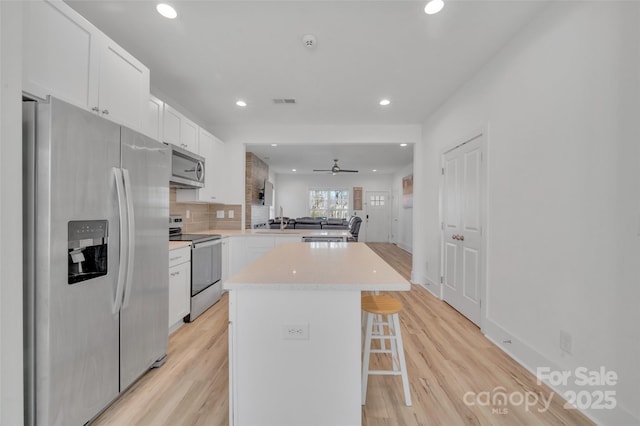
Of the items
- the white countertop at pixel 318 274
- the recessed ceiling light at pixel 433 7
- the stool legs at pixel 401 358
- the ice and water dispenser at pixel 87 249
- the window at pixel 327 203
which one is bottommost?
the stool legs at pixel 401 358

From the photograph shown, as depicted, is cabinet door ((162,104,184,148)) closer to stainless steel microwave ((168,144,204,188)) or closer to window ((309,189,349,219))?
stainless steel microwave ((168,144,204,188))

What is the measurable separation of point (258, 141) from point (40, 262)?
11.4 ft

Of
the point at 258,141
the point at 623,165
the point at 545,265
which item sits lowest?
the point at 545,265

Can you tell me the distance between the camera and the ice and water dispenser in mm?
1308

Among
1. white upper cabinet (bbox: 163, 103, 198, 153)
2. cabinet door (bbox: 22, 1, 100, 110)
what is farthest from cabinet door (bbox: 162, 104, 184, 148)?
cabinet door (bbox: 22, 1, 100, 110)

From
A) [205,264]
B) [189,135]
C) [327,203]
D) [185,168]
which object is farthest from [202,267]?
[327,203]

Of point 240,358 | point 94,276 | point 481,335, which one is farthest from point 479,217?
point 94,276

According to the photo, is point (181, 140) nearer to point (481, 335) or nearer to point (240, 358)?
point (240, 358)

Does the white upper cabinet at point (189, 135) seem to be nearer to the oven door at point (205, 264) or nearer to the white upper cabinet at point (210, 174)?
the white upper cabinet at point (210, 174)

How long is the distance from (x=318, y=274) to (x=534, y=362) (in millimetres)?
1863

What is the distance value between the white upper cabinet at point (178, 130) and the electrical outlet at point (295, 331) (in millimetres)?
2503

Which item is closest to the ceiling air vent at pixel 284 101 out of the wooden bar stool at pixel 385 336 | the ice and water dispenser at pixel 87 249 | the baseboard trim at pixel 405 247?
the ice and water dispenser at pixel 87 249

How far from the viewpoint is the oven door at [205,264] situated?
2.81 metres

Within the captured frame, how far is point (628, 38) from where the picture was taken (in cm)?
137
